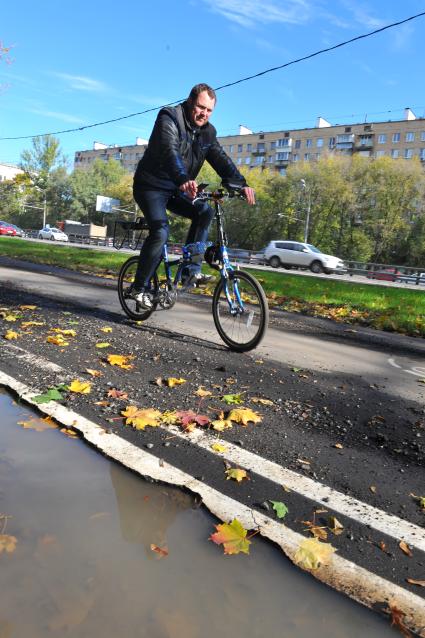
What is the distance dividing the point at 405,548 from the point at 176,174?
11.2 ft

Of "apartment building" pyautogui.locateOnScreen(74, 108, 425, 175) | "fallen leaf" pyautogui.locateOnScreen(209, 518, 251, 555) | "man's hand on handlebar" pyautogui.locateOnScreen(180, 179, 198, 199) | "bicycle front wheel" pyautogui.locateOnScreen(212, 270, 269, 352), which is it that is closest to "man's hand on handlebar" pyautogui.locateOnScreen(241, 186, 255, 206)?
"man's hand on handlebar" pyautogui.locateOnScreen(180, 179, 198, 199)

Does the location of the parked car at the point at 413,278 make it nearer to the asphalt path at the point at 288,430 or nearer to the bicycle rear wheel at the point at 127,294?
the asphalt path at the point at 288,430

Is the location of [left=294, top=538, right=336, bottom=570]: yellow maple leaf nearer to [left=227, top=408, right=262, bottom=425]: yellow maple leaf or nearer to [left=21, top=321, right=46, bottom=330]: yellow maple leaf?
[left=227, top=408, right=262, bottom=425]: yellow maple leaf

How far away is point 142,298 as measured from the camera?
198 inches

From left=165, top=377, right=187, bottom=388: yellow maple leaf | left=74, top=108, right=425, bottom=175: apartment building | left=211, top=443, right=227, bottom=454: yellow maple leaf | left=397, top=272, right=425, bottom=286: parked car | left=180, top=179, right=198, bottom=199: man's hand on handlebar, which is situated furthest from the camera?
left=74, top=108, right=425, bottom=175: apartment building

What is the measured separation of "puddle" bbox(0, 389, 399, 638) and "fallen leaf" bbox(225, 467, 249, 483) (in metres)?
0.25

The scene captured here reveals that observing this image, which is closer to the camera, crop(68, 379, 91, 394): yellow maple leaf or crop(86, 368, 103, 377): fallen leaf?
crop(68, 379, 91, 394): yellow maple leaf

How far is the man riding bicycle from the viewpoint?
173 inches

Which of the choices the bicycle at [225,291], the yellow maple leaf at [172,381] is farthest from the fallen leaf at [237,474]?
the bicycle at [225,291]

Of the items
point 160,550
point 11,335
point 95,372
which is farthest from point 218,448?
point 11,335

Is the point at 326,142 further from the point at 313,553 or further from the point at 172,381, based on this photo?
the point at 313,553

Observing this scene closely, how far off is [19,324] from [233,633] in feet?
13.6

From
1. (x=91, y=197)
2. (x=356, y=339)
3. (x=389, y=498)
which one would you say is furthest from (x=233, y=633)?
(x=91, y=197)

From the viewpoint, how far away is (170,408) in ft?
9.39
